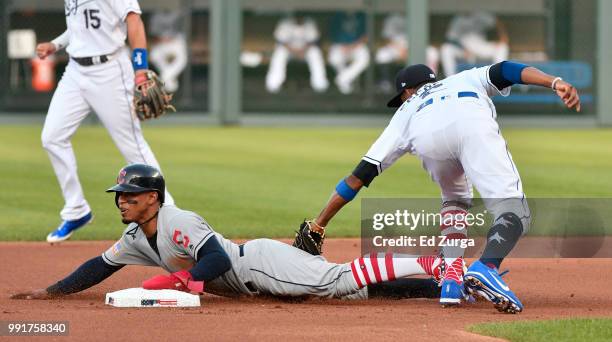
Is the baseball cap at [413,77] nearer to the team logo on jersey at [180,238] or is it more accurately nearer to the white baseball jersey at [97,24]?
the team logo on jersey at [180,238]

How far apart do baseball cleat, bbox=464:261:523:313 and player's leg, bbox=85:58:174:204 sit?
12.1 feet

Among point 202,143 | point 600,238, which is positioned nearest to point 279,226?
point 600,238

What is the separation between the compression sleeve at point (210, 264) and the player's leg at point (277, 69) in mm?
16285

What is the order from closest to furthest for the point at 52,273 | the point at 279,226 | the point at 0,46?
1. the point at 52,273
2. the point at 279,226
3. the point at 0,46

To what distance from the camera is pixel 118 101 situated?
9.52 meters

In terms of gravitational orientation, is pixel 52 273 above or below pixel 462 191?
below

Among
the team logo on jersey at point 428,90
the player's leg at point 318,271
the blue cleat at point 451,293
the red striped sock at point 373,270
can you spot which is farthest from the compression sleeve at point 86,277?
the team logo on jersey at point 428,90

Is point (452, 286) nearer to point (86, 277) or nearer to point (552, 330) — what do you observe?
point (552, 330)

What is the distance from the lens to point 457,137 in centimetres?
656

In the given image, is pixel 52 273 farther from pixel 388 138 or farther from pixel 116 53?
pixel 388 138

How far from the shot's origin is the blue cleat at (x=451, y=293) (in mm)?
6652

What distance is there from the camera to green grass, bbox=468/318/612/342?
565 centimetres

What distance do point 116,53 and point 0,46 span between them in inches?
529

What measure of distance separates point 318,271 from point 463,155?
39.5 inches
